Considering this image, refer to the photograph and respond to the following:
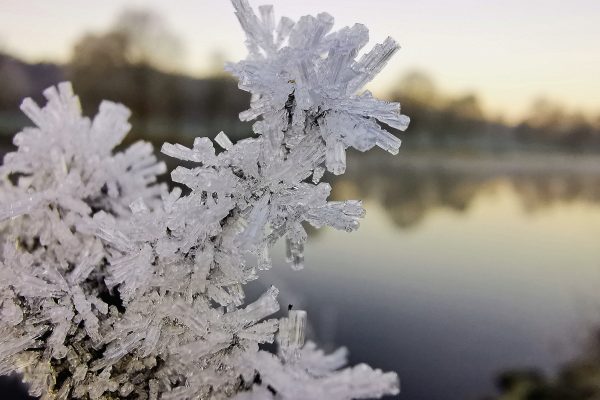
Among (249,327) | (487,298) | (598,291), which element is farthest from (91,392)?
(598,291)

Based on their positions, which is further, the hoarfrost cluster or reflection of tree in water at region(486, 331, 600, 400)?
reflection of tree in water at region(486, 331, 600, 400)

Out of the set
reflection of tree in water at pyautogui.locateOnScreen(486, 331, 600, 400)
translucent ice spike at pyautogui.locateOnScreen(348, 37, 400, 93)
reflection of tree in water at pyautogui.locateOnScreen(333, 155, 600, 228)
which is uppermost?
reflection of tree in water at pyautogui.locateOnScreen(333, 155, 600, 228)

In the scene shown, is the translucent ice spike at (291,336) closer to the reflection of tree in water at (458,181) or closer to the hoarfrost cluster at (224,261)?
the hoarfrost cluster at (224,261)

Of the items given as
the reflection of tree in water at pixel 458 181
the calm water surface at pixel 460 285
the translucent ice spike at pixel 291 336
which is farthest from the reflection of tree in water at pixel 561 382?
the translucent ice spike at pixel 291 336

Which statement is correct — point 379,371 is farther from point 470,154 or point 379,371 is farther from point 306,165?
point 470,154

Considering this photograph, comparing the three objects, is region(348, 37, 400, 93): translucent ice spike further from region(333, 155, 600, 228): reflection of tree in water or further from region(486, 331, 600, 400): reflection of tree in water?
region(333, 155, 600, 228): reflection of tree in water

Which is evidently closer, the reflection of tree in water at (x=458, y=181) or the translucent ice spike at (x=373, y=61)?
the translucent ice spike at (x=373, y=61)

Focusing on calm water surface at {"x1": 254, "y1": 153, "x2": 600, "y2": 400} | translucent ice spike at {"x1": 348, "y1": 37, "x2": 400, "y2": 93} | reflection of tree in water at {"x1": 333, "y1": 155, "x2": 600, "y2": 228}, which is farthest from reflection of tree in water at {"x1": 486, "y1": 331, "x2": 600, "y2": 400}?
translucent ice spike at {"x1": 348, "y1": 37, "x2": 400, "y2": 93}
